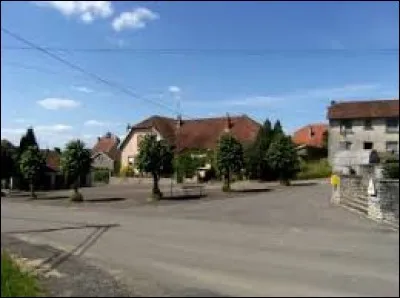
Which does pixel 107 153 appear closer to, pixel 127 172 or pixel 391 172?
pixel 127 172

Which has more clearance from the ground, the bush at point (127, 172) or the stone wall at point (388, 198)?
the bush at point (127, 172)

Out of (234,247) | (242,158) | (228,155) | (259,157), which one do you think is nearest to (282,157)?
(259,157)

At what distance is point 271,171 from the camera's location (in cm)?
5003

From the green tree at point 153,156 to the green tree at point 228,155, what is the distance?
12.6ft

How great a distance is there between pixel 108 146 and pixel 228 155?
122ft

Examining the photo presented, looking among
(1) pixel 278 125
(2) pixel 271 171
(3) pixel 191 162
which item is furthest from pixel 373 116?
(3) pixel 191 162

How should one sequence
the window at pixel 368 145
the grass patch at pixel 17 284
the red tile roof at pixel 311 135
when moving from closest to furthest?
1. the grass patch at pixel 17 284
2. the window at pixel 368 145
3. the red tile roof at pixel 311 135

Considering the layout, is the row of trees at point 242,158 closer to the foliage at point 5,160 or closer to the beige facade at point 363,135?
the beige facade at point 363,135

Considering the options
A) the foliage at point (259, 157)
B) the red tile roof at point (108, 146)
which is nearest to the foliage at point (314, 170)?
the foliage at point (259, 157)

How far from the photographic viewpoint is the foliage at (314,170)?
54062 millimetres

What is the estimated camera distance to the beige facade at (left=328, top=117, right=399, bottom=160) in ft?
189

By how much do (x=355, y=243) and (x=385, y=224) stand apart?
4.62 metres

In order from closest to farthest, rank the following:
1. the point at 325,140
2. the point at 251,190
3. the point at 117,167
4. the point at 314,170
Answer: the point at 251,190, the point at 314,170, the point at 117,167, the point at 325,140

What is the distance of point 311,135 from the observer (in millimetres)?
72438
